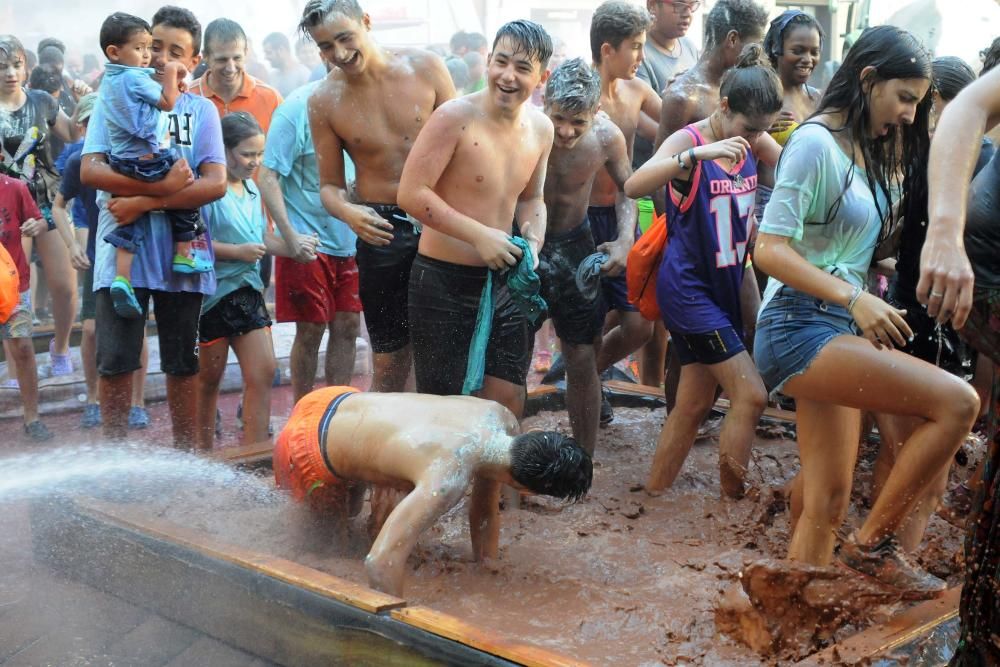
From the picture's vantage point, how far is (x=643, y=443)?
6262 millimetres

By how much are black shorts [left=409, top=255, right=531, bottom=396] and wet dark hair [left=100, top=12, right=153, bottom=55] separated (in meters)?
1.80

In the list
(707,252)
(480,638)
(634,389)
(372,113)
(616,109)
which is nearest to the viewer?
(480,638)

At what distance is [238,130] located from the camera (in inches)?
244

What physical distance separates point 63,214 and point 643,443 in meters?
4.32

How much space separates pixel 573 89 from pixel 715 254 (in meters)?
0.98

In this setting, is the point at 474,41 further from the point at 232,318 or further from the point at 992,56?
the point at 992,56

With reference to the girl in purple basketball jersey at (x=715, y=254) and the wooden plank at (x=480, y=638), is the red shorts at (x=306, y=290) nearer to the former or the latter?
the girl in purple basketball jersey at (x=715, y=254)

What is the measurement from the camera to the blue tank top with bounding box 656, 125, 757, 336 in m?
4.97

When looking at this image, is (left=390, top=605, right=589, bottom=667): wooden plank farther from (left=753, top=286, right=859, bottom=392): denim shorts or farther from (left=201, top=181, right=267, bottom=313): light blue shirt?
(left=201, top=181, right=267, bottom=313): light blue shirt

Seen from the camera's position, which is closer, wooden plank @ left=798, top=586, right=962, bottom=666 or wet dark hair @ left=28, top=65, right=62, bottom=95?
wooden plank @ left=798, top=586, right=962, bottom=666

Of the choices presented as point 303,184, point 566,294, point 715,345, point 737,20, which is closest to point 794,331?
point 715,345

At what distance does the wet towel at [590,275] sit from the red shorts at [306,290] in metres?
1.39

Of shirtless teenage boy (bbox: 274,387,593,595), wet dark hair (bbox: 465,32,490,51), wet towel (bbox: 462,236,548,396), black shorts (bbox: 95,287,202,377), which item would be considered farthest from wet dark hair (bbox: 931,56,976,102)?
wet dark hair (bbox: 465,32,490,51)

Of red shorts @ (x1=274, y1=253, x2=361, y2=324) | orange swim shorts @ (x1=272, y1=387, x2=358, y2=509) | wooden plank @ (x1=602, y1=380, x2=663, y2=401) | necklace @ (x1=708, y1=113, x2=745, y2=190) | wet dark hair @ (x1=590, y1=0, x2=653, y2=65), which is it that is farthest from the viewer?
wooden plank @ (x1=602, y1=380, x2=663, y2=401)
